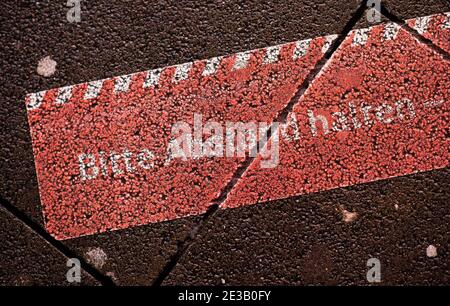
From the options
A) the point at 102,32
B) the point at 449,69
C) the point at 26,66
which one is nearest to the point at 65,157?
the point at 26,66

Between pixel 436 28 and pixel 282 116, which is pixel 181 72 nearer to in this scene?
pixel 282 116

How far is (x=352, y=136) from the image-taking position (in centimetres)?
253

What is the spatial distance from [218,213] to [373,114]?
1047 millimetres

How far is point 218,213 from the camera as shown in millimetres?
2570

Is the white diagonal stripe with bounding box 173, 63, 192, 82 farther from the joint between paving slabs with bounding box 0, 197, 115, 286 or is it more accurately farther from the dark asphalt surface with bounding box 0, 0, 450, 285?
the joint between paving slabs with bounding box 0, 197, 115, 286

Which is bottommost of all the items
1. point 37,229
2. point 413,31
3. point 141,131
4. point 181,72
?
point 37,229

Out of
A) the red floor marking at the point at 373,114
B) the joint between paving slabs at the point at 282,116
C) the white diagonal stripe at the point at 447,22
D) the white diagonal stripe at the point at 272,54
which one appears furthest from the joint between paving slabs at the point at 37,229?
the white diagonal stripe at the point at 447,22

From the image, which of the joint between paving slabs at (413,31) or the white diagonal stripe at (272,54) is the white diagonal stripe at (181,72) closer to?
the white diagonal stripe at (272,54)

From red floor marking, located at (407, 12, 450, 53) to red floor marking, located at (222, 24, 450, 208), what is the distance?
2.5 inches

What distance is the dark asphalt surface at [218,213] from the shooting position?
2.55 metres

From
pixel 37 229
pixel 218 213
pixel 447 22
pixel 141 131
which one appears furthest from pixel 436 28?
pixel 37 229

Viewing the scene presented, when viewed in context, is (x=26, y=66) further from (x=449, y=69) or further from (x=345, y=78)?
(x=449, y=69)

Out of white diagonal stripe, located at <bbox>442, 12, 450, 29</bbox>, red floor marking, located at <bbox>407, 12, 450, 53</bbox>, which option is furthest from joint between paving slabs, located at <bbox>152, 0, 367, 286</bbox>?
white diagonal stripe, located at <bbox>442, 12, 450, 29</bbox>
